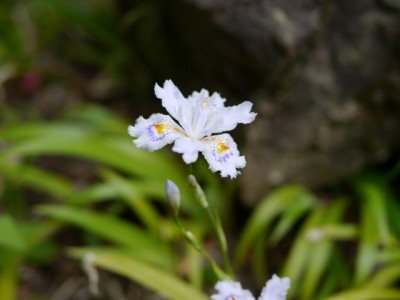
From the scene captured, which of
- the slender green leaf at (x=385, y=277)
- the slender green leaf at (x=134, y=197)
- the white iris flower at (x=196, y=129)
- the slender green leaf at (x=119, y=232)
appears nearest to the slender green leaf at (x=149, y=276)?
the slender green leaf at (x=119, y=232)

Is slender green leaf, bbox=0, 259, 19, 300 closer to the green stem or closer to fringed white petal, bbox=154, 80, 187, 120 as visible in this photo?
the green stem

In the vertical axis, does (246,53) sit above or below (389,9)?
below

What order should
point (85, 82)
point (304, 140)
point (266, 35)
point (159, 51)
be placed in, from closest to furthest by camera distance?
point (266, 35)
point (304, 140)
point (159, 51)
point (85, 82)

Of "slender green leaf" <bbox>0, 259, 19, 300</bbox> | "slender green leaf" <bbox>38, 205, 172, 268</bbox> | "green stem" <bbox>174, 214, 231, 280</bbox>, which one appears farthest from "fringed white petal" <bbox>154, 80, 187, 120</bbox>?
"slender green leaf" <bbox>0, 259, 19, 300</bbox>

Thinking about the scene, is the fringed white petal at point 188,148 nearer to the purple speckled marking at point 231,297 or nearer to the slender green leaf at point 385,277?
the purple speckled marking at point 231,297

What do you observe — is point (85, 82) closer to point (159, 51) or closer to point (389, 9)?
point (159, 51)

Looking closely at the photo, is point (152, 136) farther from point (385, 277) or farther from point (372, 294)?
point (385, 277)

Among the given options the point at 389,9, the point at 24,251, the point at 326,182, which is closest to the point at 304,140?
the point at 326,182
